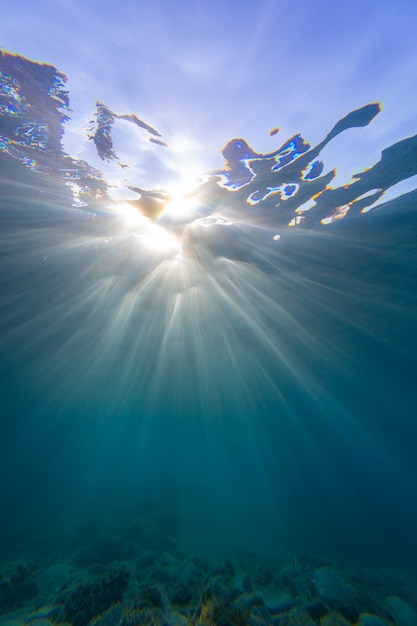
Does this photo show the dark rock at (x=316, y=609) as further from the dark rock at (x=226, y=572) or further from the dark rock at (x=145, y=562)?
the dark rock at (x=145, y=562)

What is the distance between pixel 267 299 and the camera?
472 inches

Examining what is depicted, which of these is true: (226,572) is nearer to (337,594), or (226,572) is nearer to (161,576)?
(161,576)

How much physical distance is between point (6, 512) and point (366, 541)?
26.7m

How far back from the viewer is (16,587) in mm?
6637

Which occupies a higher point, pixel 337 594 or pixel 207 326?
pixel 207 326

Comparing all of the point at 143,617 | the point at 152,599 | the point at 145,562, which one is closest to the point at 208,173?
the point at 143,617

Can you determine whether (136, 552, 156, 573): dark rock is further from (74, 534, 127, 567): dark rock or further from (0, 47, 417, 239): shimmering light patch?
(0, 47, 417, 239): shimmering light patch

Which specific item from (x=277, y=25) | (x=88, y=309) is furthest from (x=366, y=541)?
(x=277, y=25)

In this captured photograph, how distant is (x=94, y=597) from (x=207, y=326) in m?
11.3

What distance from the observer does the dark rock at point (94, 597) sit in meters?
4.01

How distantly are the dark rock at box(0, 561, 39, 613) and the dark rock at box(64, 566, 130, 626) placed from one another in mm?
3904

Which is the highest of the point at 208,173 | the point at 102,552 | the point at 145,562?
the point at 208,173

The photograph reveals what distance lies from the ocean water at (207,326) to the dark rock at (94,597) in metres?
0.11

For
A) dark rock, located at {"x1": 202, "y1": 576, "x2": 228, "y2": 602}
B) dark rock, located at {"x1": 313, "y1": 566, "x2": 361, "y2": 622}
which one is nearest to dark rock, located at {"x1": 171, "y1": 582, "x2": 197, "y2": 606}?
dark rock, located at {"x1": 202, "y1": 576, "x2": 228, "y2": 602}
